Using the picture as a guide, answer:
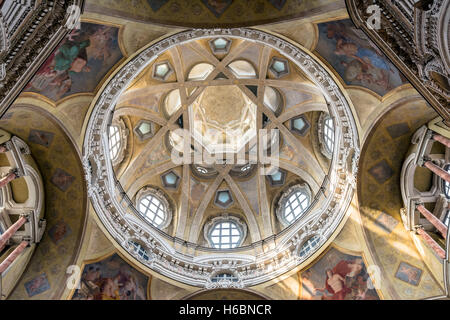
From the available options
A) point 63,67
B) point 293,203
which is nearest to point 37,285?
point 63,67

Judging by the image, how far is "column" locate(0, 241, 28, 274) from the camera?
47.2 ft

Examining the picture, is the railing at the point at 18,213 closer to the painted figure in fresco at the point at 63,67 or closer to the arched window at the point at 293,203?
the painted figure in fresco at the point at 63,67

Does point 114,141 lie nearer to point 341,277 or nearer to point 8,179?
point 8,179

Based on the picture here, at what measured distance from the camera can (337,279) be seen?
1817cm

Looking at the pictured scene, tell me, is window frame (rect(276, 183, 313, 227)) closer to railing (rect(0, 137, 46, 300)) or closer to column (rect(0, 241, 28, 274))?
railing (rect(0, 137, 46, 300))

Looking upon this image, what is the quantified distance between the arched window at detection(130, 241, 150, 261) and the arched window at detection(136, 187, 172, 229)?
3.04 m

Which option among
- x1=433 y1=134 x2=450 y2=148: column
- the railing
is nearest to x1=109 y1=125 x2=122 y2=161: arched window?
the railing

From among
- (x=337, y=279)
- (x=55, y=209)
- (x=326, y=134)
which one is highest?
(x=326, y=134)

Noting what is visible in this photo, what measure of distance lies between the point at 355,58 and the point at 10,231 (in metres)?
13.9

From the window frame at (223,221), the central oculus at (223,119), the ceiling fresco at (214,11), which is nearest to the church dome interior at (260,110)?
the ceiling fresco at (214,11)

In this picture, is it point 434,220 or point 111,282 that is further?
point 111,282

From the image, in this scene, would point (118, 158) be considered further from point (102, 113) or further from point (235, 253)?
point (235, 253)

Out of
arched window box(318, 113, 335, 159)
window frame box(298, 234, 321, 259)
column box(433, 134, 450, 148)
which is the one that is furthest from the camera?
arched window box(318, 113, 335, 159)

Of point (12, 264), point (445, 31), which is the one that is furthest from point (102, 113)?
point (445, 31)
